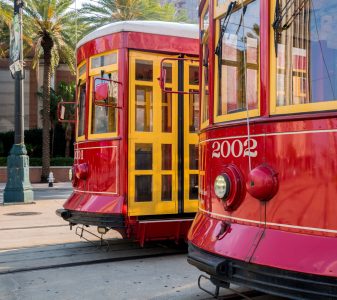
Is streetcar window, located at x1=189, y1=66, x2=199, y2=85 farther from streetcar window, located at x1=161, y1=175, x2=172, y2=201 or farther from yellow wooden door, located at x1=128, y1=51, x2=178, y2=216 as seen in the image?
streetcar window, located at x1=161, y1=175, x2=172, y2=201

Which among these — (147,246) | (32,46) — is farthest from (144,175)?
(32,46)

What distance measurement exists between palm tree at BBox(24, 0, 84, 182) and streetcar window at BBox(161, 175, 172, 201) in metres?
17.5

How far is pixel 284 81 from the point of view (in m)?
3.46

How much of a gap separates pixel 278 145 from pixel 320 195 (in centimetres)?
47

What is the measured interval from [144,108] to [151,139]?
1.48 feet

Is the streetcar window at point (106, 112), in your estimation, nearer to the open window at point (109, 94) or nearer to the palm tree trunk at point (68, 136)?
the open window at point (109, 94)

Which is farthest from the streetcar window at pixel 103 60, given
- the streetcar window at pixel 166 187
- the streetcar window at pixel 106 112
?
the streetcar window at pixel 166 187

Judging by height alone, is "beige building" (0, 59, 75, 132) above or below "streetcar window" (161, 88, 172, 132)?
above

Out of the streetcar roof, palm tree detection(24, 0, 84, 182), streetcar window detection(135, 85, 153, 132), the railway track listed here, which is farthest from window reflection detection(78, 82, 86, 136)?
palm tree detection(24, 0, 84, 182)

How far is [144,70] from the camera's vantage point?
22.0 feet

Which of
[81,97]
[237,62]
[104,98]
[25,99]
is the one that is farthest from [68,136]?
[237,62]

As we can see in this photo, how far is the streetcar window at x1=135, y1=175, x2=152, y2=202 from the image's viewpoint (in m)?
6.53

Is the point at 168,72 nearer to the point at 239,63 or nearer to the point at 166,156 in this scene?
the point at 166,156

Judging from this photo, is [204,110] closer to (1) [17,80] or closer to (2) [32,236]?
(2) [32,236]
